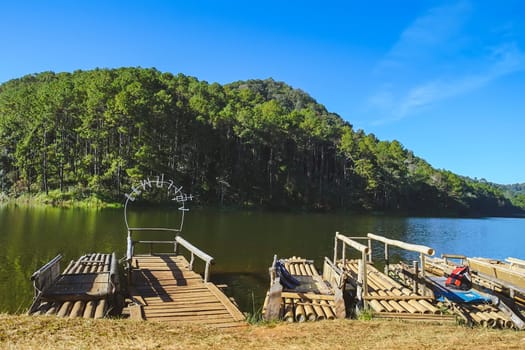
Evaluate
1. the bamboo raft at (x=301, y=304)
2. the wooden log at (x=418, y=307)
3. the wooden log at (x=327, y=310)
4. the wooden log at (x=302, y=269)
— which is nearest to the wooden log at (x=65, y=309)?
the bamboo raft at (x=301, y=304)

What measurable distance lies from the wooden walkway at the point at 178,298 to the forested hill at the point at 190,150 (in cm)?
3937

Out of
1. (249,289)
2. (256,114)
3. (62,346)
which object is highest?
(256,114)

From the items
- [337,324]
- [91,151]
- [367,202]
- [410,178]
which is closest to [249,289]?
[337,324]

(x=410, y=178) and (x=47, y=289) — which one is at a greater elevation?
(x=410, y=178)

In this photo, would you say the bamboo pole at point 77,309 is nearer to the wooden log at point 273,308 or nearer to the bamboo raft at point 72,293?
the bamboo raft at point 72,293

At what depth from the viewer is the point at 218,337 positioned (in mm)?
6309

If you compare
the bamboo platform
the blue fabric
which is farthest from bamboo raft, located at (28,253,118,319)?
the blue fabric

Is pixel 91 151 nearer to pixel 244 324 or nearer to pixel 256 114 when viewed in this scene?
pixel 256 114

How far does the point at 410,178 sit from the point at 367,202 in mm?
18640

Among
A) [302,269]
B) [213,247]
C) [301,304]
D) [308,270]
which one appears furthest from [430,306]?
[213,247]

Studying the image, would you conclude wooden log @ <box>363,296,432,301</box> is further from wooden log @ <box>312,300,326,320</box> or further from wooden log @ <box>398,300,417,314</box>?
wooden log @ <box>312,300,326,320</box>

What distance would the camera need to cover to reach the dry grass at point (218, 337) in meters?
5.58

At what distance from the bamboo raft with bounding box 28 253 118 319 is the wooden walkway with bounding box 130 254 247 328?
0.69 m

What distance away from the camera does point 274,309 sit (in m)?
8.48
